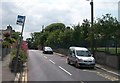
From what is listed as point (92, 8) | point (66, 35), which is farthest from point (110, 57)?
point (66, 35)

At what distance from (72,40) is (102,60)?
19714 mm

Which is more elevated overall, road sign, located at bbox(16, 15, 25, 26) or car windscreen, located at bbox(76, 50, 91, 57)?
road sign, located at bbox(16, 15, 25, 26)

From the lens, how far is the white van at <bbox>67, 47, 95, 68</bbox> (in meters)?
27.7

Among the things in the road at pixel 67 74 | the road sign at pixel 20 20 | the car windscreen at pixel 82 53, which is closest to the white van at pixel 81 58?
the car windscreen at pixel 82 53

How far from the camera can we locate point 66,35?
54.8 m

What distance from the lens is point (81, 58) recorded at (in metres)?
28.0

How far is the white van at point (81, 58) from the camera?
27.7 meters

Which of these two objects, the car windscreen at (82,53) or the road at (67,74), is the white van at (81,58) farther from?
the road at (67,74)

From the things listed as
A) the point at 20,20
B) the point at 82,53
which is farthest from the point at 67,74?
the point at 82,53

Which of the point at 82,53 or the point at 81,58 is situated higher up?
the point at 82,53

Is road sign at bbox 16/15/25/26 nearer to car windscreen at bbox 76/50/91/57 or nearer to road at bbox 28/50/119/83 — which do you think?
road at bbox 28/50/119/83

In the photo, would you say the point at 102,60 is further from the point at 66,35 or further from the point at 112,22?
the point at 66,35

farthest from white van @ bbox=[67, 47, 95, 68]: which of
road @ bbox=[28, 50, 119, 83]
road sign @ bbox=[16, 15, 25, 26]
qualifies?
road sign @ bbox=[16, 15, 25, 26]

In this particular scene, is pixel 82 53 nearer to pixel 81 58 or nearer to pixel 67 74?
pixel 81 58
